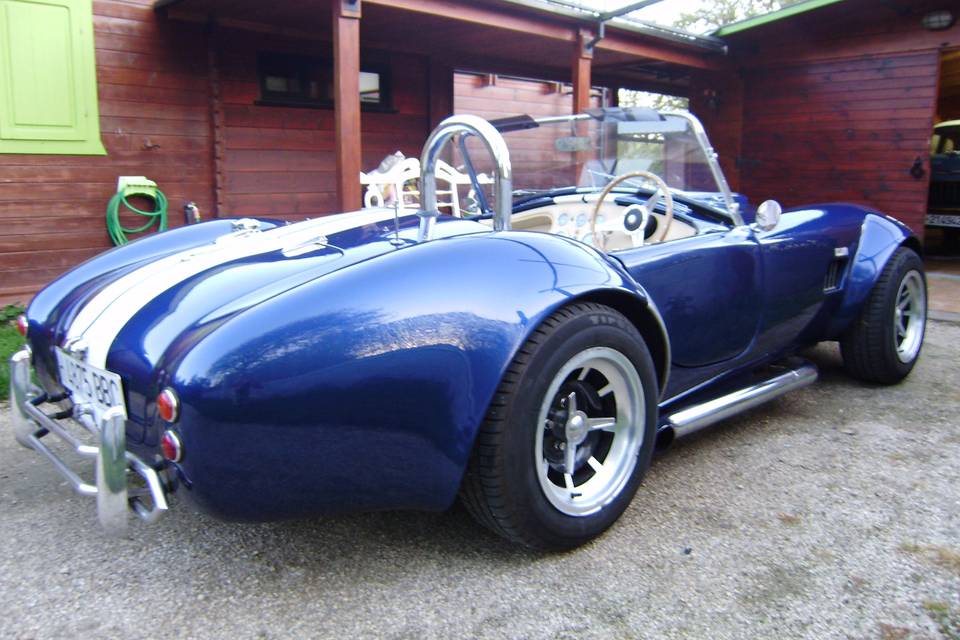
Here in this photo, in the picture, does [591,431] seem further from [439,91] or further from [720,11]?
[720,11]

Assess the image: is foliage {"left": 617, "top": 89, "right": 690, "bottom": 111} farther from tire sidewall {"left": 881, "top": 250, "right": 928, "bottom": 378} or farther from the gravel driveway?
the gravel driveway

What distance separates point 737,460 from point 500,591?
1.29 metres

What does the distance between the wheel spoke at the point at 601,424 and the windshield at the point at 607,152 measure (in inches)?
48.7

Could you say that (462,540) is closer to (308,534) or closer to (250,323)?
(308,534)

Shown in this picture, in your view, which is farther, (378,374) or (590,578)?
(590,578)

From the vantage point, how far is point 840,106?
901 cm

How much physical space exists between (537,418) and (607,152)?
1.74m

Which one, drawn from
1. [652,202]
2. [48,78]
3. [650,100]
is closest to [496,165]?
[652,202]

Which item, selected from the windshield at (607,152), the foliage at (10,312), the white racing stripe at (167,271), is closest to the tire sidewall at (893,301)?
the windshield at (607,152)

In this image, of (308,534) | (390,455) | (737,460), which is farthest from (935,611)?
(308,534)

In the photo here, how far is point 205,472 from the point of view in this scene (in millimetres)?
1626

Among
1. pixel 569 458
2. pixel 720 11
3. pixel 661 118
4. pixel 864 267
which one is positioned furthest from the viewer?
pixel 720 11

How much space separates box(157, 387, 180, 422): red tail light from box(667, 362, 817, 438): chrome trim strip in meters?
1.55

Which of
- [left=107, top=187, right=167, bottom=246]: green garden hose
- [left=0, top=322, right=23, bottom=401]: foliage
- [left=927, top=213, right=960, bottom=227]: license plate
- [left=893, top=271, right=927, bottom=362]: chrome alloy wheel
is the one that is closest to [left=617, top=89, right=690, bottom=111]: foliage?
[left=927, top=213, right=960, bottom=227]: license plate
